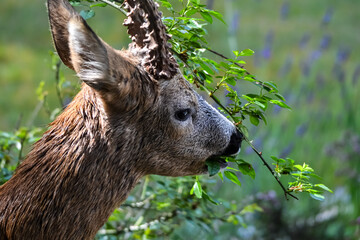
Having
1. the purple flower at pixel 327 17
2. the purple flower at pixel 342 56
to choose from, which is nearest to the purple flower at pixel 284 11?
the purple flower at pixel 327 17

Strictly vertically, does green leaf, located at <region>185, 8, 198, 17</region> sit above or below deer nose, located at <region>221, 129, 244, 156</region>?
above

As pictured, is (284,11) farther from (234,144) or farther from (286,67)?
(234,144)

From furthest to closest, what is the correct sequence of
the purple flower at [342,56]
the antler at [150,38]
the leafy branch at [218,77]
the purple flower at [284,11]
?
1. the purple flower at [284,11]
2. the purple flower at [342,56]
3. the leafy branch at [218,77]
4. the antler at [150,38]

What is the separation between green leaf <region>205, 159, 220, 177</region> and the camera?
1.69 metres

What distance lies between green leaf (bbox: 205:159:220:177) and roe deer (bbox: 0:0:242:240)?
115 mm

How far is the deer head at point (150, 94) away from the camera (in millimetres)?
1411

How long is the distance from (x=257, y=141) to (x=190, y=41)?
8.19 feet

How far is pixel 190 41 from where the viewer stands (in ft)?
5.59

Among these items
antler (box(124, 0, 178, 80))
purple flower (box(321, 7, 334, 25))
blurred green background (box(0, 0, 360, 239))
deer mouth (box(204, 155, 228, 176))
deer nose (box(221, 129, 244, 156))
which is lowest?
blurred green background (box(0, 0, 360, 239))

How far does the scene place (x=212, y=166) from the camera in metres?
1.72

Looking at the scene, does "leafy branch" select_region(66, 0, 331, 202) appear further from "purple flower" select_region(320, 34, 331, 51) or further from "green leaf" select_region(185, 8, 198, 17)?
"purple flower" select_region(320, 34, 331, 51)

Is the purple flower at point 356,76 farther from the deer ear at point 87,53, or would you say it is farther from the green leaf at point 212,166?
the deer ear at point 87,53

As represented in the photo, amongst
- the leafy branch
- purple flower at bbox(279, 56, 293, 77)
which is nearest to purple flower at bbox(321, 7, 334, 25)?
Answer: purple flower at bbox(279, 56, 293, 77)

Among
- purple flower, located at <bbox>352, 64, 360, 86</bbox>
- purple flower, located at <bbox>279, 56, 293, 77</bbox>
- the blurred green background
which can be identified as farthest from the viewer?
purple flower, located at <bbox>279, 56, 293, 77</bbox>
